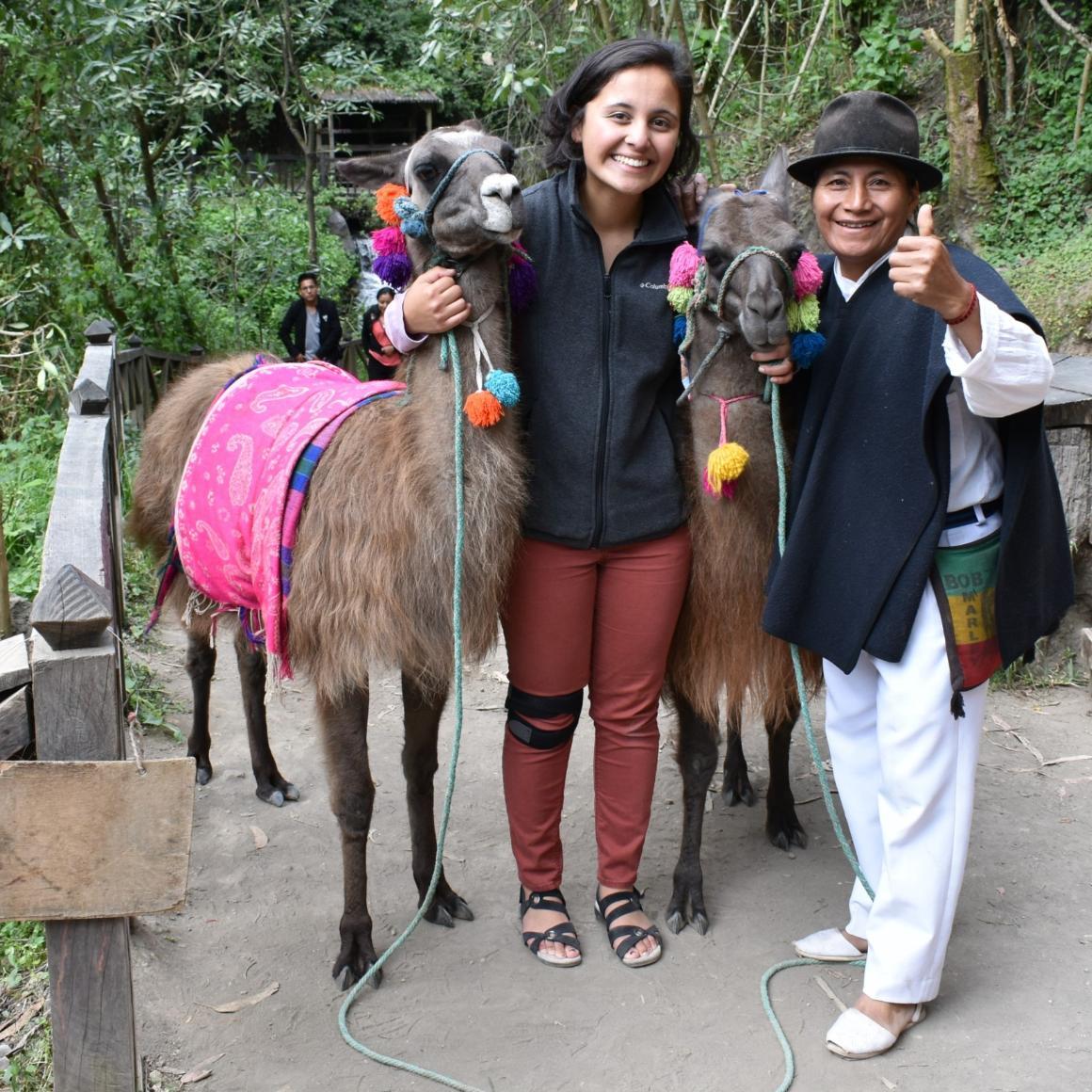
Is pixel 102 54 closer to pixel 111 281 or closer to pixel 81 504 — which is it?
pixel 111 281

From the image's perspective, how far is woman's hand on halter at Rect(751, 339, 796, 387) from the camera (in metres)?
2.52

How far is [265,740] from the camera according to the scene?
3.96 metres

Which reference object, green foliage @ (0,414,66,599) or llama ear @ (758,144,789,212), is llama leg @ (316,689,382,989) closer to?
llama ear @ (758,144,789,212)

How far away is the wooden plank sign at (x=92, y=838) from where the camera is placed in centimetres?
175

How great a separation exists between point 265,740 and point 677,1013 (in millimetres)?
1838

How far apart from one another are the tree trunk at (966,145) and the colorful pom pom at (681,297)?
5.63m

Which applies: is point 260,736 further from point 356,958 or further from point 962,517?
point 962,517

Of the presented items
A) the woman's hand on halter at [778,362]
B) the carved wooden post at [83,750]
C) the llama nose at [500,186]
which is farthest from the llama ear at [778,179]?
the carved wooden post at [83,750]

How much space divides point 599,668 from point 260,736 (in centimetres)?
156

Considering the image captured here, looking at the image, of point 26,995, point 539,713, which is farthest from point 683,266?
point 26,995

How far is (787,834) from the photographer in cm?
358

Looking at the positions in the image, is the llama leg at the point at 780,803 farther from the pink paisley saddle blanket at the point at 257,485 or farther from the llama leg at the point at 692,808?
the pink paisley saddle blanket at the point at 257,485

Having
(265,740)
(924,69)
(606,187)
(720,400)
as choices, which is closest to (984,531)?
(720,400)

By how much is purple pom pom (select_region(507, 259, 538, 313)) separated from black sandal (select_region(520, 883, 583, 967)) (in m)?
1.61
